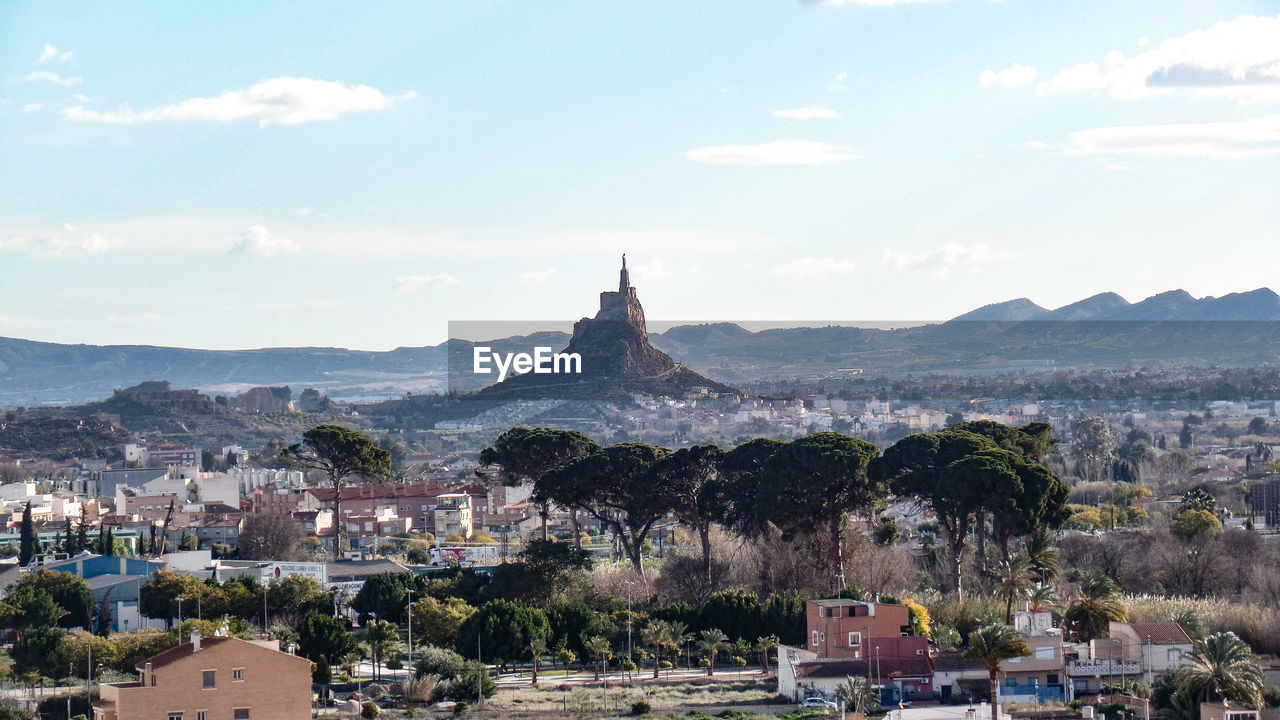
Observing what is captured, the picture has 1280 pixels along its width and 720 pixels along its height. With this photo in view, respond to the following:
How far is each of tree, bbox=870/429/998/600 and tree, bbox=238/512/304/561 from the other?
89.3 ft

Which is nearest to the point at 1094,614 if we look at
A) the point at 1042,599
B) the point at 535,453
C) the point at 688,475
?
the point at 1042,599

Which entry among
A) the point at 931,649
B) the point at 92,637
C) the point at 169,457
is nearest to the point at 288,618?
the point at 92,637

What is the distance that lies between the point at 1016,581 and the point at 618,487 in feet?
60.2

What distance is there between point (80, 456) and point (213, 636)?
132881 millimetres

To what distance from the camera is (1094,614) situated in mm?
45031

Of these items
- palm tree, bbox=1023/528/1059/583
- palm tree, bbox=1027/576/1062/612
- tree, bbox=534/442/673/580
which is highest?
tree, bbox=534/442/673/580

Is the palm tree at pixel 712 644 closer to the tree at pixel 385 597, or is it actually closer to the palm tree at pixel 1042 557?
the palm tree at pixel 1042 557

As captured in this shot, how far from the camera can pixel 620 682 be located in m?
44.8

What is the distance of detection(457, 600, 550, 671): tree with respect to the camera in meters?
→ 47.2

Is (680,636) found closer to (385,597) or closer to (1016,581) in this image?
(1016,581)

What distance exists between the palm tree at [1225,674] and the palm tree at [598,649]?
49.4 feet

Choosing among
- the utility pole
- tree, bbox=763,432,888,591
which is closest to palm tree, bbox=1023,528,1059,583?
tree, bbox=763,432,888,591

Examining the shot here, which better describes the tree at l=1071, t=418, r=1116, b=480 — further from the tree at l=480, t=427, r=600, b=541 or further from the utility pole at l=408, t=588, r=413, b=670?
the utility pole at l=408, t=588, r=413, b=670

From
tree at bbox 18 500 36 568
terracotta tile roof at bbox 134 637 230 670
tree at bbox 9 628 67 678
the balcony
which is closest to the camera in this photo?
terracotta tile roof at bbox 134 637 230 670
